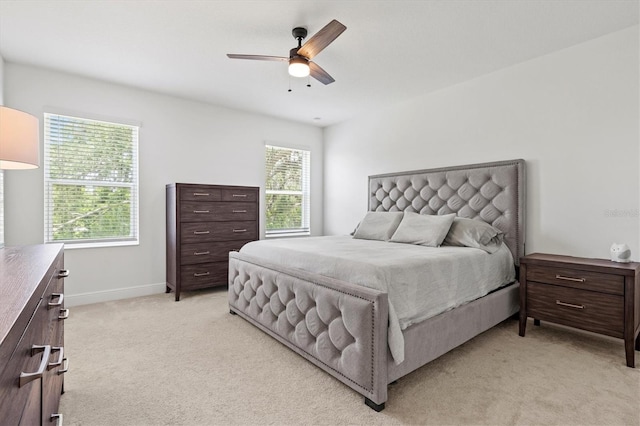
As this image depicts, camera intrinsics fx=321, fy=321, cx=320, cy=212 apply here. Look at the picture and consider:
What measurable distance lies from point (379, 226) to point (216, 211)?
6.65 ft

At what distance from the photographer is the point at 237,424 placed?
1622 millimetres

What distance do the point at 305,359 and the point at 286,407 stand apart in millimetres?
549

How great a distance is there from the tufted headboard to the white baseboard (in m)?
3.16

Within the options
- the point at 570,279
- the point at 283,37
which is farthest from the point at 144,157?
the point at 570,279

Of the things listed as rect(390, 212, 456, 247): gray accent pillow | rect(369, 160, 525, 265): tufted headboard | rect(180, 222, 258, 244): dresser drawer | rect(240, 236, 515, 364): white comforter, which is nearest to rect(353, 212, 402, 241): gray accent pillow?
rect(390, 212, 456, 247): gray accent pillow

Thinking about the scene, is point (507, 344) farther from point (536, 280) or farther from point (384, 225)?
point (384, 225)

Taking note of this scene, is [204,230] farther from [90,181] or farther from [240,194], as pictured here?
→ [90,181]

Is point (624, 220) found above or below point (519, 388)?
above

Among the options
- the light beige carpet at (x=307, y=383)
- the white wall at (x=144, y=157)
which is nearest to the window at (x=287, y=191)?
the white wall at (x=144, y=157)

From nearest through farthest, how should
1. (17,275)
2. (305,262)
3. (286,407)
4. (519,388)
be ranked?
(17,275), (286,407), (519,388), (305,262)

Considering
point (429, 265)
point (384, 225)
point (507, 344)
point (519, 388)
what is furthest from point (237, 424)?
point (384, 225)

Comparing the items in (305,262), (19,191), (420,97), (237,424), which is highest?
(420,97)

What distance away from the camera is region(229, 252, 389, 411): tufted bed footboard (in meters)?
1.73

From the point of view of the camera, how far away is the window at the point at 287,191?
5172mm
